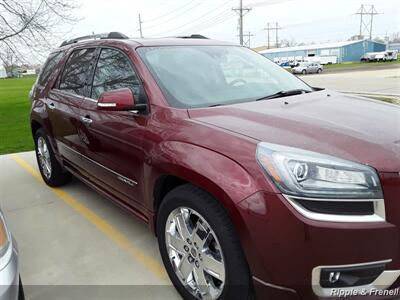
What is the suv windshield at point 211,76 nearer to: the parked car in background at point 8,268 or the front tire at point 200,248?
the front tire at point 200,248

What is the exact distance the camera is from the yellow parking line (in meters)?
3.25

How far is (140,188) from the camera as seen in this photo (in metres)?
3.02

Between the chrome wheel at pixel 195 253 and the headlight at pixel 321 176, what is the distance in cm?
56

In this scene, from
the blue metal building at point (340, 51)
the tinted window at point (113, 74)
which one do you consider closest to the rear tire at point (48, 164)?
the tinted window at point (113, 74)

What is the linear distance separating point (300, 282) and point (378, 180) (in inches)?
Answer: 24.7

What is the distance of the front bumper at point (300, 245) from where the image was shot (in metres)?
1.88

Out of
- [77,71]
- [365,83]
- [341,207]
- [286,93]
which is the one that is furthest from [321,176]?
[365,83]

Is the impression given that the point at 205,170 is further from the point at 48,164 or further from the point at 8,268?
the point at 48,164

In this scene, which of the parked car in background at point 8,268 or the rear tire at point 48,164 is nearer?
the parked car in background at point 8,268

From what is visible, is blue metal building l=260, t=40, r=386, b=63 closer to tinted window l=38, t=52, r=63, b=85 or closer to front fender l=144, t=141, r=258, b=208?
tinted window l=38, t=52, r=63, b=85

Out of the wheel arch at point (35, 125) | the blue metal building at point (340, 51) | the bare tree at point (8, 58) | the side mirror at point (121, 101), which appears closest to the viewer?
the side mirror at point (121, 101)

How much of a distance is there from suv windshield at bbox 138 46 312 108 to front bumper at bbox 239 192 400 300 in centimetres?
113

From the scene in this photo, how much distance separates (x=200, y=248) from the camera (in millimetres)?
2445

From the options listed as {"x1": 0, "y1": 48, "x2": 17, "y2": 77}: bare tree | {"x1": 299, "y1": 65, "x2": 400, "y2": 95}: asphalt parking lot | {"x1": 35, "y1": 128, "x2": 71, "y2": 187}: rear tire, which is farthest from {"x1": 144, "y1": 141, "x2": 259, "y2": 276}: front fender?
{"x1": 0, "y1": 48, "x2": 17, "y2": 77}: bare tree
